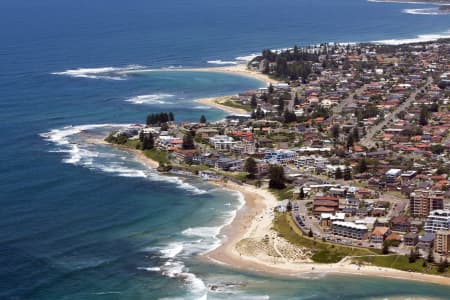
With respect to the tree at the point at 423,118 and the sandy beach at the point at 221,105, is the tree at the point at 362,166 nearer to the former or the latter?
the tree at the point at 423,118

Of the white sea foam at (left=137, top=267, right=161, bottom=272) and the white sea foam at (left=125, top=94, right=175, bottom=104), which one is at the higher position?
the white sea foam at (left=125, top=94, right=175, bottom=104)

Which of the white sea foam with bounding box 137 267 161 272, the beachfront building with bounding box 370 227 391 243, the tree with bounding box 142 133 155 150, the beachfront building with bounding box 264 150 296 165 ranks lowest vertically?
the white sea foam with bounding box 137 267 161 272

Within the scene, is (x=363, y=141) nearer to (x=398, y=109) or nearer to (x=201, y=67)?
(x=398, y=109)

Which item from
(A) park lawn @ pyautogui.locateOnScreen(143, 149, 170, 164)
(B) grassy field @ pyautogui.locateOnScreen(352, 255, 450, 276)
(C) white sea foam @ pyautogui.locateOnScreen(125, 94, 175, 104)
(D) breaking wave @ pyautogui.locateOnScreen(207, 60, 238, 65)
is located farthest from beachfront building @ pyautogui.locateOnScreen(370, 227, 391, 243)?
(D) breaking wave @ pyautogui.locateOnScreen(207, 60, 238, 65)

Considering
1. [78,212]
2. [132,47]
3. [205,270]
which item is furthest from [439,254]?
[132,47]

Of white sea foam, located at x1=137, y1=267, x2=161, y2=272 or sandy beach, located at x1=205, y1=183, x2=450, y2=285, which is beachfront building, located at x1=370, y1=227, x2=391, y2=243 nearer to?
sandy beach, located at x1=205, y1=183, x2=450, y2=285

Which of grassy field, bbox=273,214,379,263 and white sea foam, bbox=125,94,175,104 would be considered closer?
grassy field, bbox=273,214,379,263

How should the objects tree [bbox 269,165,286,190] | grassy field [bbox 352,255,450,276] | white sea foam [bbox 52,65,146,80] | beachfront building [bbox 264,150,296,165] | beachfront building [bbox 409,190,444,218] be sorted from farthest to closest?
1. white sea foam [bbox 52,65,146,80]
2. beachfront building [bbox 264,150,296,165]
3. tree [bbox 269,165,286,190]
4. beachfront building [bbox 409,190,444,218]
5. grassy field [bbox 352,255,450,276]
